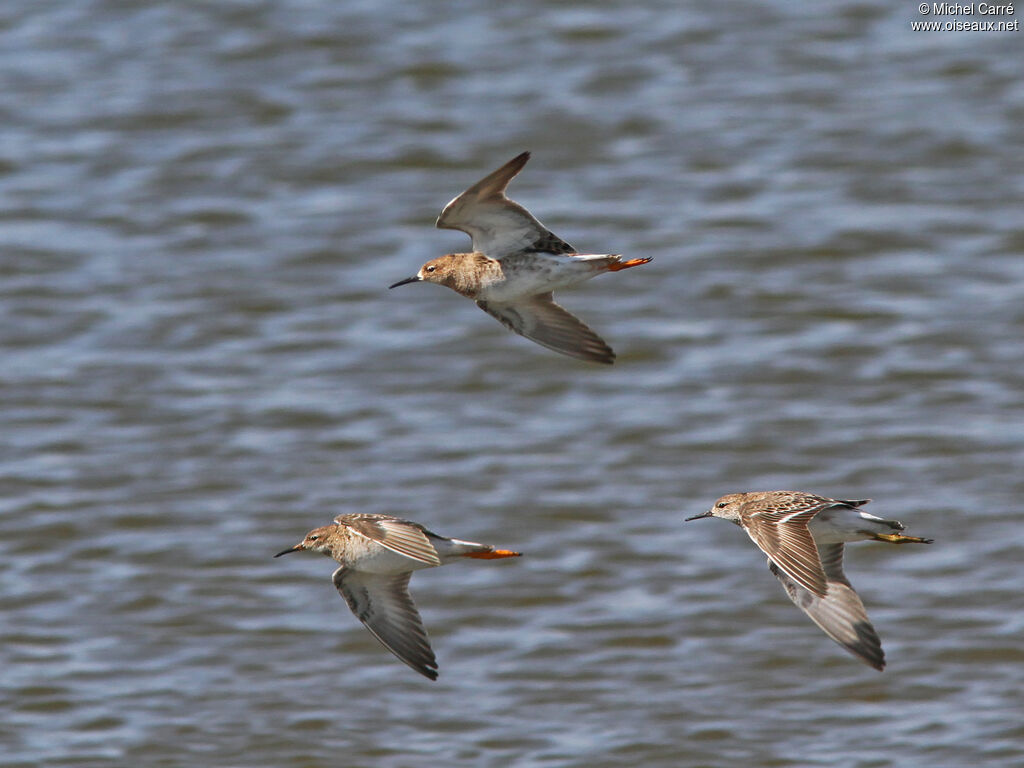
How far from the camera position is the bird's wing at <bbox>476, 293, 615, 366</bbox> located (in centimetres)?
1051

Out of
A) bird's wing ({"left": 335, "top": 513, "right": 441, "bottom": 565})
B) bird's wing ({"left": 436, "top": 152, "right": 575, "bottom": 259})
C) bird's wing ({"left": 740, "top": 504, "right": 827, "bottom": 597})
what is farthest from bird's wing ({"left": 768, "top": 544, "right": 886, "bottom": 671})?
bird's wing ({"left": 436, "top": 152, "right": 575, "bottom": 259})

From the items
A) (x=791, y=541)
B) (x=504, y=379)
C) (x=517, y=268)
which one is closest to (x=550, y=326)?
(x=517, y=268)

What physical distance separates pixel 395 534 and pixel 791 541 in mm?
2179

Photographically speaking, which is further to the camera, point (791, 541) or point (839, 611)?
point (839, 611)

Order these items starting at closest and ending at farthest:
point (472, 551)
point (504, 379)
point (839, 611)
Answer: point (472, 551)
point (839, 611)
point (504, 379)

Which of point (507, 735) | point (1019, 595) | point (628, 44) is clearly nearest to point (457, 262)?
point (507, 735)

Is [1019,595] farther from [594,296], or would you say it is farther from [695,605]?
[594,296]

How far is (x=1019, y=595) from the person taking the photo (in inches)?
723

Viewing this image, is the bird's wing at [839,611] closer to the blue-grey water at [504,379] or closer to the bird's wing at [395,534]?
the bird's wing at [395,534]

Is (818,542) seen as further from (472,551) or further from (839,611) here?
(472,551)

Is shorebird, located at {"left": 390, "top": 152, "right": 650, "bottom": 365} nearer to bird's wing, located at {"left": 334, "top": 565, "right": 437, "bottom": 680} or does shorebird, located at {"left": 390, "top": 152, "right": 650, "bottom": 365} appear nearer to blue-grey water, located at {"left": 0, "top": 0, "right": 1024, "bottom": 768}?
bird's wing, located at {"left": 334, "top": 565, "right": 437, "bottom": 680}

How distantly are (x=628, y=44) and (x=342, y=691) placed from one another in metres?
16.7

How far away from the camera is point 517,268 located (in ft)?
33.3

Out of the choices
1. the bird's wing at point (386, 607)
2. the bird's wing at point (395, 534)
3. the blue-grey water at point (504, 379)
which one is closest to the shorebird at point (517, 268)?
the bird's wing at point (395, 534)
